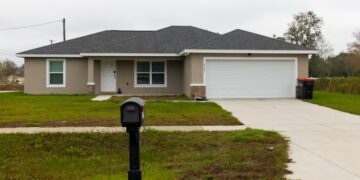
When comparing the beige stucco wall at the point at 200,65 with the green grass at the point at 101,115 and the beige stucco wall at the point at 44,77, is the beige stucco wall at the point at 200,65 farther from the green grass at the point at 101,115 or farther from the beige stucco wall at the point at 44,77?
the beige stucco wall at the point at 44,77

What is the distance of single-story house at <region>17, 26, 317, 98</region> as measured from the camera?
2350cm

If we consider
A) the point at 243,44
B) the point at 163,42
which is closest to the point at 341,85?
the point at 243,44

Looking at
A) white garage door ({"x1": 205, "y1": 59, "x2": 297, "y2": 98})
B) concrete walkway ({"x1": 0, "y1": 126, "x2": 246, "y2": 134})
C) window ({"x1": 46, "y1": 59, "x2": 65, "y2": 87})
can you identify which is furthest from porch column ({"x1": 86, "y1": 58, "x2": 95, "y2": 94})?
concrete walkway ({"x1": 0, "y1": 126, "x2": 246, "y2": 134})

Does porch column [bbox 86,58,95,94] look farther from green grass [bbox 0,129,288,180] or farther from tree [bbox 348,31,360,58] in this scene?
tree [bbox 348,31,360,58]

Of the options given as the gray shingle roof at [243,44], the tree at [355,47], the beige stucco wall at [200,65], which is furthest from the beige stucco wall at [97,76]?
the tree at [355,47]

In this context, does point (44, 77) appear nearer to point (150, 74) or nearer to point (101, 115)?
point (150, 74)

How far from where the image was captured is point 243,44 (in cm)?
2375

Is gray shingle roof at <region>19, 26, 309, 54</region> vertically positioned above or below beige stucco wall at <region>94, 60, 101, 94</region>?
above

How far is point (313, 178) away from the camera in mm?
6973

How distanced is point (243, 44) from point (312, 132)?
12236mm

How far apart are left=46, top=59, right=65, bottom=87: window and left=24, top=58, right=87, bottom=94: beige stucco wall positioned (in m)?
0.25

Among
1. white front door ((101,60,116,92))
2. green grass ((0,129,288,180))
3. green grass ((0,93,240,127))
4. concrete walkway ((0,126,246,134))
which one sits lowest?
green grass ((0,129,288,180))

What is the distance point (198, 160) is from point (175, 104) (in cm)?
1123

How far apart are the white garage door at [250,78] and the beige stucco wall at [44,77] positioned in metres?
8.99
